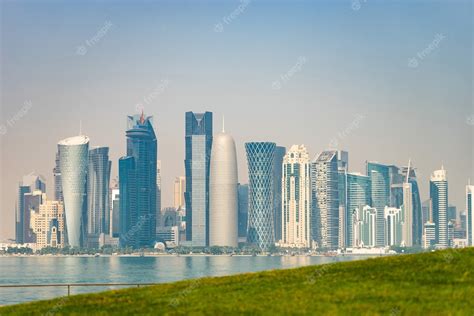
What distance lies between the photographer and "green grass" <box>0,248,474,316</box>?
23.9 m

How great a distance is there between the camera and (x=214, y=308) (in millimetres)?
24406

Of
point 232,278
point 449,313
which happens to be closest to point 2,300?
point 232,278

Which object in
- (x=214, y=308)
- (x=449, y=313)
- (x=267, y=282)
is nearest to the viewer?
(x=449, y=313)

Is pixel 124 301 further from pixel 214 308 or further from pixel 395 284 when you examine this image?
pixel 395 284

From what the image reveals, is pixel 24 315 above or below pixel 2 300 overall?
above

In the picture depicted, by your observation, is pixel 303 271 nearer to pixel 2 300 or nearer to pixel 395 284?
pixel 395 284

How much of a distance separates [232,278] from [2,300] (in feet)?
242

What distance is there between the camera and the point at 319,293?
25484mm

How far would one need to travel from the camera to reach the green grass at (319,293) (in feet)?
78.4

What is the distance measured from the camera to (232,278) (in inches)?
1152

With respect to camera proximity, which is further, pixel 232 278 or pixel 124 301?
pixel 232 278

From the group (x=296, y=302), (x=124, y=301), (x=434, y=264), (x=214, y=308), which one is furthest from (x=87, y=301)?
(x=434, y=264)

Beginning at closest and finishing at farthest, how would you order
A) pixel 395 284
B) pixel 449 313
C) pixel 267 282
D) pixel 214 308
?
pixel 449 313
pixel 214 308
pixel 395 284
pixel 267 282

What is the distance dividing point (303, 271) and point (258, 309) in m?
5.49
